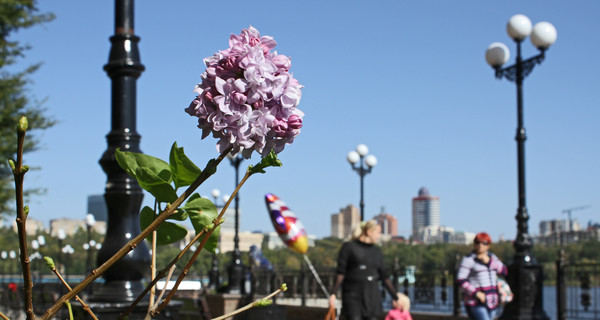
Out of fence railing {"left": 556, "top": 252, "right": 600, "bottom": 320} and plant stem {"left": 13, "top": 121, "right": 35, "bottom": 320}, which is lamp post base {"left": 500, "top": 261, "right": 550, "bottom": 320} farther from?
plant stem {"left": 13, "top": 121, "right": 35, "bottom": 320}

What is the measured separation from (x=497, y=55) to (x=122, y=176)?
11.1 m

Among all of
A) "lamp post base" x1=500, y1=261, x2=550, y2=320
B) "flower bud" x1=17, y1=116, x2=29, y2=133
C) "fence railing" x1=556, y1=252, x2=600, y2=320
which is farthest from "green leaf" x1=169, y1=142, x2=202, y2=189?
"fence railing" x1=556, y1=252, x2=600, y2=320

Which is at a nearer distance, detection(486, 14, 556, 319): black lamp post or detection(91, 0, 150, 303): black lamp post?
detection(91, 0, 150, 303): black lamp post

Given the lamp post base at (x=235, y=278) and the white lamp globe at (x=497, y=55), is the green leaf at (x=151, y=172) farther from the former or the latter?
the lamp post base at (x=235, y=278)

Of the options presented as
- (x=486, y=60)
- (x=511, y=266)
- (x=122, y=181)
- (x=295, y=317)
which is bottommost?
(x=295, y=317)

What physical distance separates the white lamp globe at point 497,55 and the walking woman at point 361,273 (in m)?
6.71

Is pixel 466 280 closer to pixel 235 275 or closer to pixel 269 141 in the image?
pixel 269 141

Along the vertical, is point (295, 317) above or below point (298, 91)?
below

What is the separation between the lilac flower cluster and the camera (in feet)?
3.83

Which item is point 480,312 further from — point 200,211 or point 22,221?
point 22,221

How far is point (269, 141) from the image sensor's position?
119 cm

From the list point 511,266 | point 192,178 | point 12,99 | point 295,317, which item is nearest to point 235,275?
point 295,317

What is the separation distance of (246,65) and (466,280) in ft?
28.2

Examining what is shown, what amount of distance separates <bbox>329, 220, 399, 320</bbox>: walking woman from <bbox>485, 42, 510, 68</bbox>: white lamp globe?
6713 millimetres
